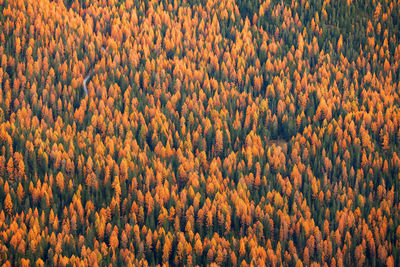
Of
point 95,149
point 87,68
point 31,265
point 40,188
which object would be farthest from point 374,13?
point 31,265

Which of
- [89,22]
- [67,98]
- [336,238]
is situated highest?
[89,22]

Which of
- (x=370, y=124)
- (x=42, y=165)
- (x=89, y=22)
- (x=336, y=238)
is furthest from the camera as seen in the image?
(x=89, y=22)

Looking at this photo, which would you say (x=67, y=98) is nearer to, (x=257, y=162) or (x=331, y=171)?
(x=257, y=162)

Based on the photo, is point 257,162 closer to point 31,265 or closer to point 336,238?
point 336,238

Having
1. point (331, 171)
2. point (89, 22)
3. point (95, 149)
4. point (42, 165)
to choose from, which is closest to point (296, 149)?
point (331, 171)

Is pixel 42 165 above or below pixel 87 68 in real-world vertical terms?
below

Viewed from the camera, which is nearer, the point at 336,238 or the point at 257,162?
the point at 336,238

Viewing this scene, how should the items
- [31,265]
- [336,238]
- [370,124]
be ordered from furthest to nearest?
1. [370,124]
2. [336,238]
3. [31,265]
